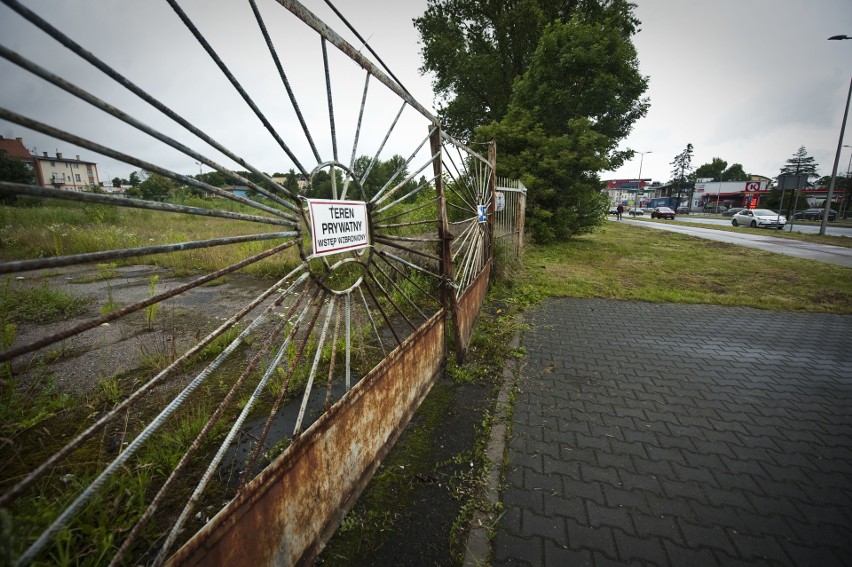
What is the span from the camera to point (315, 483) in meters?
1.83

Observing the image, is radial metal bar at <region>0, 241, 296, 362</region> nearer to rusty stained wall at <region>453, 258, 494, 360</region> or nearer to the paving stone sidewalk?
the paving stone sidewalk

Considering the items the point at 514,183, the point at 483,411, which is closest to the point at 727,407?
the point at 483,411

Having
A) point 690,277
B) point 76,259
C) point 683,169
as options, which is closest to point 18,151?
point 76,259

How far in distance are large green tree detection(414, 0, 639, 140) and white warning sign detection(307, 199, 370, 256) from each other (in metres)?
19.3

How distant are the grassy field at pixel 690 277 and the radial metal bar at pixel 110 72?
589cm

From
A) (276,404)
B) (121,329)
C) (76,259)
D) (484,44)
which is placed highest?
(484,44)

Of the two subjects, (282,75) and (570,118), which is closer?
(282,75)

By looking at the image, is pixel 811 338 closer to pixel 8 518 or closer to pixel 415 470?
pixel 415 470

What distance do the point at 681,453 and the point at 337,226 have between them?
3.06 meters

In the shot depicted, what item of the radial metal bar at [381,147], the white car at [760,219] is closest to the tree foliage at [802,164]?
the white car at [760,219]

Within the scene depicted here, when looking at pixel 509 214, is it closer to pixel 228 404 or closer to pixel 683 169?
pixel 228 404

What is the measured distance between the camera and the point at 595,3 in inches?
747

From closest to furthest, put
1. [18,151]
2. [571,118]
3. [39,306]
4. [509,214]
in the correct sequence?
[39,306]
[509,214]
[571,118]
[18,151]

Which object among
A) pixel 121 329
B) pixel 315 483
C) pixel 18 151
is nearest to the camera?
pixel 315 483
